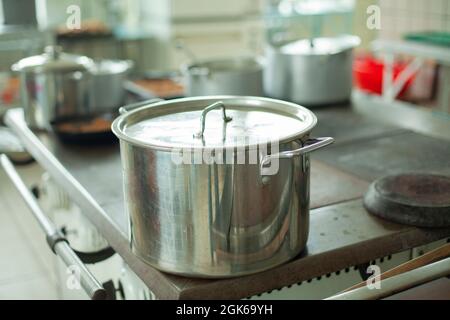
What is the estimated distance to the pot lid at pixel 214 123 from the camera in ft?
2.96

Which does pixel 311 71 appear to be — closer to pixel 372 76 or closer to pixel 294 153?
pixel 294 153

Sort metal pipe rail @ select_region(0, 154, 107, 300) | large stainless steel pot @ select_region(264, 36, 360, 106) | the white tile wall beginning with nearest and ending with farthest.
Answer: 1. metal pipe rail @ select_region(0, 154, 107, 300)
2. large stainless steel pot @ select_region(264, 36, 360, 106)
3. the white tile wall

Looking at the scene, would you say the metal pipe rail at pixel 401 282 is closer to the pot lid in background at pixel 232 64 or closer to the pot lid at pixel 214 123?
the pot lid at pixel 214 123

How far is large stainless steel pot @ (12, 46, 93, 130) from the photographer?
1.75m

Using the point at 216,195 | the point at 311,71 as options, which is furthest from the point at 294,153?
the point at 311,71

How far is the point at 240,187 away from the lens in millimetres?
872

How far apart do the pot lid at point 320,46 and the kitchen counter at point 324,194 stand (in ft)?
0.62

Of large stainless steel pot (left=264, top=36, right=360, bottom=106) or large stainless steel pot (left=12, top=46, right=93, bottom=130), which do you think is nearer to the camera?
large stainless steel pot (left=12, top=46, right=93, bottom=130)

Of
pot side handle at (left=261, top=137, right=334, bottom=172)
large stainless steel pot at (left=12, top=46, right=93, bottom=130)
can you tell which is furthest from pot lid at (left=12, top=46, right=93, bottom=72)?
pot side handle at (left=261, top=137, right=334, bottom=172)

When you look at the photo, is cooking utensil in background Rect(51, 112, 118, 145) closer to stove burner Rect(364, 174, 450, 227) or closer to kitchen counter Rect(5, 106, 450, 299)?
kitchen counter Rect(5, 106, 450, 299)

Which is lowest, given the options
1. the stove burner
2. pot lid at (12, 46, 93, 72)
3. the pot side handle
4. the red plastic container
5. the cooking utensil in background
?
the red plastic container

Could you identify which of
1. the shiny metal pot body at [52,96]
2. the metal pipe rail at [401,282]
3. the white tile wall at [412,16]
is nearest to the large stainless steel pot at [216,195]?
the metal pipe rail at [401,282]

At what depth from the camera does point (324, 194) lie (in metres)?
1.27

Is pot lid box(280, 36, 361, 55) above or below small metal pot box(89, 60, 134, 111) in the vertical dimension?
above
